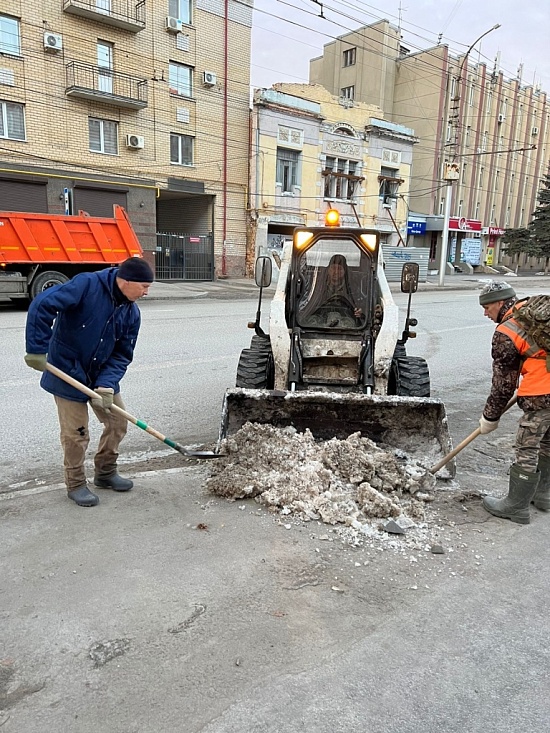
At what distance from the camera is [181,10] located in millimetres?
23078

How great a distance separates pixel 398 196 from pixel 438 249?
1104cm

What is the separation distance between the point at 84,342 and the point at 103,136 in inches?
804

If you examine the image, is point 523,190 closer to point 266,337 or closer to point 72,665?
point 266,337

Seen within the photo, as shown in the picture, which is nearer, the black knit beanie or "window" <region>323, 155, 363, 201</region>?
the black knit beanie

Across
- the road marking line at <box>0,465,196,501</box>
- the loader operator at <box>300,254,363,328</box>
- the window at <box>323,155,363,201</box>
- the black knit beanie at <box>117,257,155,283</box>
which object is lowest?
the road marking line at <box>0,465,196,501</box>

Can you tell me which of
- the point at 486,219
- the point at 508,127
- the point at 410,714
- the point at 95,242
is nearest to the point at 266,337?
the point at 410,714

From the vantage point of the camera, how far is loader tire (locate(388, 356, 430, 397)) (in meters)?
5.38

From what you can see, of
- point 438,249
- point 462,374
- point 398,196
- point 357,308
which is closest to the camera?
point 357,308

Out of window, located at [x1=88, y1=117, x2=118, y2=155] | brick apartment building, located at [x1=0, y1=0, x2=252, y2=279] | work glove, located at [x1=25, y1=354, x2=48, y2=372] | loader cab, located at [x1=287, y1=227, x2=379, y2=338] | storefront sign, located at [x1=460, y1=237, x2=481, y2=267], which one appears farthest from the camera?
storefront sign, located at [x1=460, y1=237, x2=481, y2=267]

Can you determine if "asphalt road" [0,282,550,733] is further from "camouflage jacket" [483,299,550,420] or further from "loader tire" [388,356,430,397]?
"loader tire" [388,356,430,397]

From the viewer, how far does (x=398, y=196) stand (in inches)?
1246

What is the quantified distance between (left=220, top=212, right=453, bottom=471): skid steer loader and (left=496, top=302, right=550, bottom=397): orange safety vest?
846mm

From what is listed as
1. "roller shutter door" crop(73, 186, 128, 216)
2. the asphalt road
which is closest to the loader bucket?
the asphalt road

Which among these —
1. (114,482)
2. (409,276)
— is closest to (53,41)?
(409,276)
